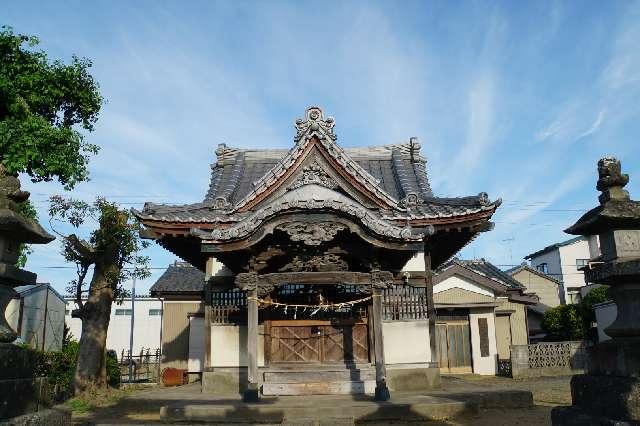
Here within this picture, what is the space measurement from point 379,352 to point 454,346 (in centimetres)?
1381

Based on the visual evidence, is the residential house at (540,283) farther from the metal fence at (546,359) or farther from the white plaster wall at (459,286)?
the metal fence at (546,359)

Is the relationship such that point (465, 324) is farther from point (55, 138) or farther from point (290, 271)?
point (55, 138)

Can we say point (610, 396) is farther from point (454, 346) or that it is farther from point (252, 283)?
point (454, 346)

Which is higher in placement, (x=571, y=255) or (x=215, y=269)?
(x=571, y=255)

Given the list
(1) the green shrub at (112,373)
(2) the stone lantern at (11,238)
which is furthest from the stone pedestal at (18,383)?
(1) the green shrub at (112,373)

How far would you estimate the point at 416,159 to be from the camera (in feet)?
63.3

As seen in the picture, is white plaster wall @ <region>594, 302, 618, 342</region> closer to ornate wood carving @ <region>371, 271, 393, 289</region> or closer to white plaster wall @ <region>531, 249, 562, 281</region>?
ornate wood carving @ <region>371, 271, 393, 289</region>

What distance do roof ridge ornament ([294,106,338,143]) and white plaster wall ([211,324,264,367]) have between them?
6.18 metres

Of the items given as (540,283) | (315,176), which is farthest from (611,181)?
(540,283)

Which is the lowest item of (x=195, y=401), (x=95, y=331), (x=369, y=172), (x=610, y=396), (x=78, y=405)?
(x=78, y=405)

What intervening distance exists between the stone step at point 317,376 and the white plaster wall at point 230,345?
2.64ft

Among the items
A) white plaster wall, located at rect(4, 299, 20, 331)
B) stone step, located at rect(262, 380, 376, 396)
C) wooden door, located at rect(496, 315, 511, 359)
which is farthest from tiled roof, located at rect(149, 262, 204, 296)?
wooden door, located at rect(496, 315, 511, 359)

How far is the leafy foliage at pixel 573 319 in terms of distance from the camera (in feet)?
99.8

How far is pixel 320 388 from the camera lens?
13.0 m
